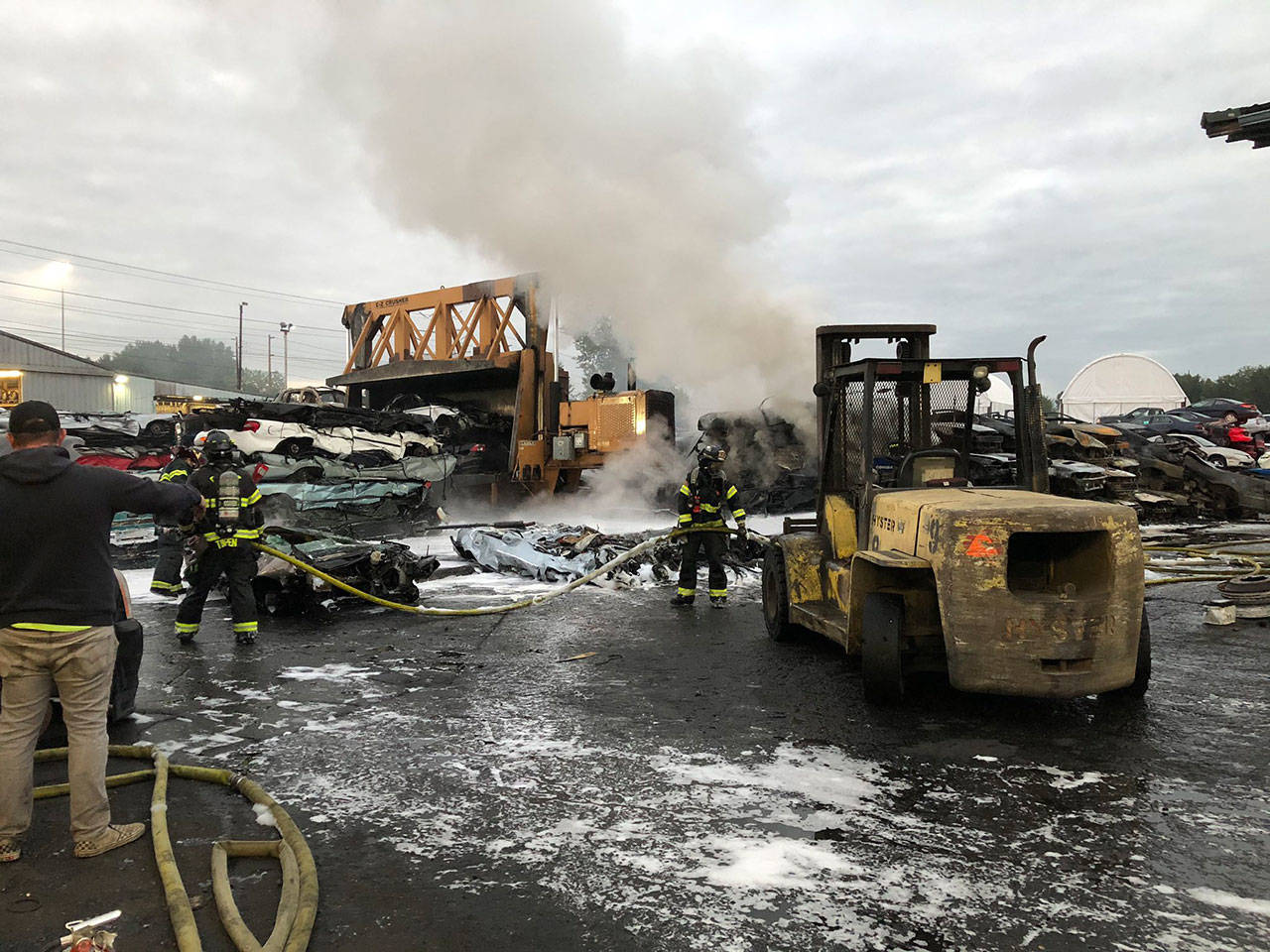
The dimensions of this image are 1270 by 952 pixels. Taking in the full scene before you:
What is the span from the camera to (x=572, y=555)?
1038cm

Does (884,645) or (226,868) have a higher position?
→ (884,645)

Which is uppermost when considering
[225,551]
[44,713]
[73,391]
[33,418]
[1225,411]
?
[73,391]

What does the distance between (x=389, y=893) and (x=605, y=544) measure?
7.92 meters

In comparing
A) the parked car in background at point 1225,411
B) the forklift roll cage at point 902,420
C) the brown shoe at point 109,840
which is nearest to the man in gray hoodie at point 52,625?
the brown shoe at point 109,840

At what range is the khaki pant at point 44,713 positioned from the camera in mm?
3125

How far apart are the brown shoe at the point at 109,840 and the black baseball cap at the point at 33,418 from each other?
1625 mm

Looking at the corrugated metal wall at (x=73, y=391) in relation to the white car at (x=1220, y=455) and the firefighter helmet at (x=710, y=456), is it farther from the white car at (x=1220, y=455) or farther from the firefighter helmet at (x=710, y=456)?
the white car at (x=1220, y=455)

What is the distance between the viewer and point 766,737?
4441 mm

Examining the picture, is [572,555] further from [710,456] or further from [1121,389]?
[1121,389]

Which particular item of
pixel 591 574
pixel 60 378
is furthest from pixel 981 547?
pixel 60 378

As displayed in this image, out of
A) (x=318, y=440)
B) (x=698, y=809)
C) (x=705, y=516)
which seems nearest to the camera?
(x=698, y=809)

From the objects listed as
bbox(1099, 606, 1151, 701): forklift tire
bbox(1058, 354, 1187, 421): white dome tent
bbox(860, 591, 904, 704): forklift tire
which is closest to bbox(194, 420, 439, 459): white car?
bbox(860, 591, 904, 704): forklift tire

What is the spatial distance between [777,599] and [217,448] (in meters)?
4.96

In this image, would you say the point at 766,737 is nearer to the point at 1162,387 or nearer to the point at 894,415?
the point at 894,415
